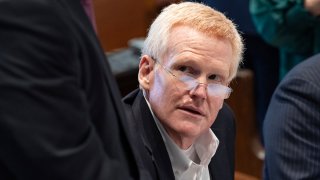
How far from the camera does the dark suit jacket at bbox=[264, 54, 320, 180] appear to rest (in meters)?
1.48

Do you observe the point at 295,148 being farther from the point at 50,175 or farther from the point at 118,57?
the point at 118,57

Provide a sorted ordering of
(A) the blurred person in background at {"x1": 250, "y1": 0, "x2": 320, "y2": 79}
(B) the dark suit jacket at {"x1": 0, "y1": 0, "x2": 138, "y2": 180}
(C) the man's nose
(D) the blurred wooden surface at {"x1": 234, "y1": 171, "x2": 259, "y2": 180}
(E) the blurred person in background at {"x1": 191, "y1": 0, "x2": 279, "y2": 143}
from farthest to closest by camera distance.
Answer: (D) the blurred wooden surface at {"x1": 234, "y1": 171, "x2": 259, "y2": 180}, (E) the blurred person in background at {"x1": 191, "y1": 0, "x2": 279, "y2": 143}, (A) the blurred person in background at {"x1": 250, "y1": 0, "x2": 320, "y2": 79}, (C) the man's nose, (B) the dark suit jacket at {"x1": 0, "y1": 0, "x2": 138, "y2": 180}

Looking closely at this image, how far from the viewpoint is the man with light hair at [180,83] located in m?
1.14

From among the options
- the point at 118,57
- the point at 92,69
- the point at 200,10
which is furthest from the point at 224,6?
the point at 92,69

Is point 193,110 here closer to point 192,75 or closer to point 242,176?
point 192,75

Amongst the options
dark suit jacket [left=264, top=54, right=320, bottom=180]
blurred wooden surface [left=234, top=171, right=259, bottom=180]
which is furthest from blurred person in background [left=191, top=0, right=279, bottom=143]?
dark suit jacket [left=264, top=54, right=320, bottom=180]

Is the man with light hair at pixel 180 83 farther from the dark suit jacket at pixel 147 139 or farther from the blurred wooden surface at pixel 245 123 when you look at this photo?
the blurred wooden surface at pixel 245 123

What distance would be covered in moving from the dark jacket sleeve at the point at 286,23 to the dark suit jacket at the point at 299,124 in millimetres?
398

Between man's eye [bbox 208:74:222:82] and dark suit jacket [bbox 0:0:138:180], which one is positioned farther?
man's eye [bbox 208:74:222:82]

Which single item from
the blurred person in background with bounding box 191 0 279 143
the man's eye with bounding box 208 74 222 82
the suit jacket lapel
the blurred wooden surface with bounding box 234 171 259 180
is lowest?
the blurred wooden surface with bounding box 234 171 259 180

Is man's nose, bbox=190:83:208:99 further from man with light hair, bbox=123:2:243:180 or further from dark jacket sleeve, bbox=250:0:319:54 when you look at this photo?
dark jacket sleeve, bbox=250:0:319:54

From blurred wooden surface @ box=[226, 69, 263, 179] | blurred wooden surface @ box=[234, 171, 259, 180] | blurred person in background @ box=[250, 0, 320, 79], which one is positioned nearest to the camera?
blurred person in background @ box=[250, 0, 320, 79]

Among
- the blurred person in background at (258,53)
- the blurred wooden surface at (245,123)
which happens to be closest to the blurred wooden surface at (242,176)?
the blurred wooden surface at (245,123)

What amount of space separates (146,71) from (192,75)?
0.12m
